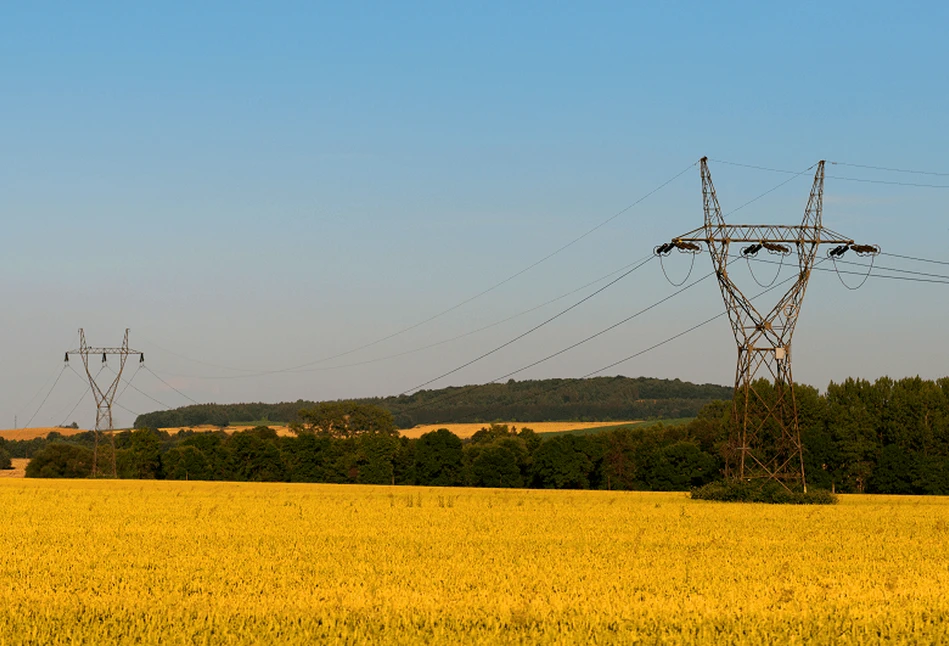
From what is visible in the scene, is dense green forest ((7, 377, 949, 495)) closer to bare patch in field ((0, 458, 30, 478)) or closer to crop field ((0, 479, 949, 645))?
bare patch in field ((0, 458, 30, 478))

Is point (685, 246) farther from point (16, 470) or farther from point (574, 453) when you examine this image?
point (16, 470)

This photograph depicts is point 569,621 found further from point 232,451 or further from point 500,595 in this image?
point 232,451

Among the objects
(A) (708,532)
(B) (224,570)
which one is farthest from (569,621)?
(A) (708,532)

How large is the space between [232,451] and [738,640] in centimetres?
10670

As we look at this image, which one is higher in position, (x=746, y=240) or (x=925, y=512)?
(x=746, y=240)

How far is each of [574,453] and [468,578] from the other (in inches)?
3667

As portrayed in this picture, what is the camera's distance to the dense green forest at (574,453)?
4252 inches

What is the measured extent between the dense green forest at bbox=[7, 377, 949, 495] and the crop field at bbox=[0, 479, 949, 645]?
6688cm

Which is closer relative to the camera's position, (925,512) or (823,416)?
(925,512)

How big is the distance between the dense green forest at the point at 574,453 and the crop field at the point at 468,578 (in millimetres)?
66877

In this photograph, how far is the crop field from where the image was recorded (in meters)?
17.5

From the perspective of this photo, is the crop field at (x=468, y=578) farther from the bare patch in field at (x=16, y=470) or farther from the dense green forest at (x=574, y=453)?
the bare patch in field at (x=16, y=470)

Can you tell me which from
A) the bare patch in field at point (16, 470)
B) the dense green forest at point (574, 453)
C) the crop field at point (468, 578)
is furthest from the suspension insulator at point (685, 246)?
the bare patch in field at point (16, 470)

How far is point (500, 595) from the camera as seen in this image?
2036 centimetres
